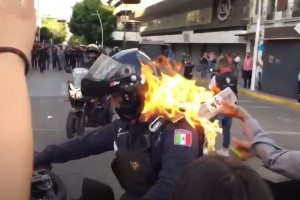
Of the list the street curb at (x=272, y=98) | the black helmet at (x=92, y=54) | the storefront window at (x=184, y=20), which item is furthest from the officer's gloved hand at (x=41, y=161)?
the storefront window at (x=184, y=20)

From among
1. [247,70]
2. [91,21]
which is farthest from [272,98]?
[91,21]

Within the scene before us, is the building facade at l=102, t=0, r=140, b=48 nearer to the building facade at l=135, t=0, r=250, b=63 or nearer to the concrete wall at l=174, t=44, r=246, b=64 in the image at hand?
the building facade at l=135, t=0, r=250, b=63

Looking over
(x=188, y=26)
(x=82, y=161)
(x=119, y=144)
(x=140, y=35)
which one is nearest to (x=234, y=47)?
(x=188, y=26)

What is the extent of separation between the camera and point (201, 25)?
148ft

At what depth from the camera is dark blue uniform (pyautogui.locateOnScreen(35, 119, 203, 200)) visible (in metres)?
2.28

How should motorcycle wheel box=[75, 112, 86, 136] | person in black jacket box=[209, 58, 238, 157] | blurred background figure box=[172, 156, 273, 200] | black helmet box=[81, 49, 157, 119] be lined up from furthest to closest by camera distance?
motorcycle wheel box=[75, 112, 86, 136] < person in black jacket box=[209, 58, 238, 157] < black helmet box=[81, 49, 157, 119] < blurred background figure box=[172, 156, 273, 200]

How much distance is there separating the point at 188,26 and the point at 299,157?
48658mm

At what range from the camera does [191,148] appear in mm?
2408

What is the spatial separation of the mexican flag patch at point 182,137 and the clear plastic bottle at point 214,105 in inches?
9.0

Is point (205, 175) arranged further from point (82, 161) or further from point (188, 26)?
point (188, 26)

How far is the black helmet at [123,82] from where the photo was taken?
273 centimetres

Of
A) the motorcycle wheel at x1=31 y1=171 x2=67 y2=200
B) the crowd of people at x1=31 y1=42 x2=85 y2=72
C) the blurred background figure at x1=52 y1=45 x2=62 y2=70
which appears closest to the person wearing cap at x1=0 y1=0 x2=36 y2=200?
the motorcycle wheel at x1=31 y1=171 x2=67 y2=200

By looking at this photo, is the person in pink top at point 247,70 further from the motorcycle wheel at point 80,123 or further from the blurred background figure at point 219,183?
the blurred background figure at point 219,183

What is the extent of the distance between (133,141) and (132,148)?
49mm
